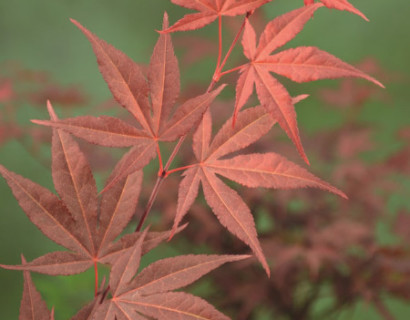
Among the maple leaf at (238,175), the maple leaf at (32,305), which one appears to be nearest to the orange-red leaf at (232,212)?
the maple leaf at (238,175)

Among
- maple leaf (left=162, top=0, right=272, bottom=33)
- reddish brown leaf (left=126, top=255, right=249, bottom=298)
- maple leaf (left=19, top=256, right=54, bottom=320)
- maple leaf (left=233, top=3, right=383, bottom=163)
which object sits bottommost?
maple leaf (left=19, top=256, right=54, bottom=320)

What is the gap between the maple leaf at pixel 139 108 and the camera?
233mm

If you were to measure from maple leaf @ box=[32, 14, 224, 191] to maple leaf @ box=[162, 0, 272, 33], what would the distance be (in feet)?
0.04

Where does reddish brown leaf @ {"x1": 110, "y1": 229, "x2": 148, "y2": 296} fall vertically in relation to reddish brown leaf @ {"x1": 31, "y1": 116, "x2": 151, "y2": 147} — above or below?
below

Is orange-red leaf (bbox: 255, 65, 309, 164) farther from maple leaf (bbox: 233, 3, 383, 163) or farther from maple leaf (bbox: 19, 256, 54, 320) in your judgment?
maple leaf (bbox: 19, 256, 54, 320)

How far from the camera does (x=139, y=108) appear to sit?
26cm

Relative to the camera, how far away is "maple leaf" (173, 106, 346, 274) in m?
0.24

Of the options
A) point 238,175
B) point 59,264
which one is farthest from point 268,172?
point 59,264

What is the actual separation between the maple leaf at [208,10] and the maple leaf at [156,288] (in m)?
0.11

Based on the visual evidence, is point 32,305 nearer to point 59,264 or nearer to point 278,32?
point 59,264

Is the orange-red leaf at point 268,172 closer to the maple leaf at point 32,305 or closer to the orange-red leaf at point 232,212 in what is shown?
the orange-red leaf at point 232,212

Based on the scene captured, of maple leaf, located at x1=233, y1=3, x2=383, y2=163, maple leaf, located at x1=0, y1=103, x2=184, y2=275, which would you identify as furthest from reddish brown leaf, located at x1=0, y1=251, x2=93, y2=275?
maple leaf, located at x1=233, y1=3, x2=383, y2=163

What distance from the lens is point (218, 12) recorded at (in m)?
0.26

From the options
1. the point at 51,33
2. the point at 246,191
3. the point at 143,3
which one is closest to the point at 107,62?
the point at 246,191
